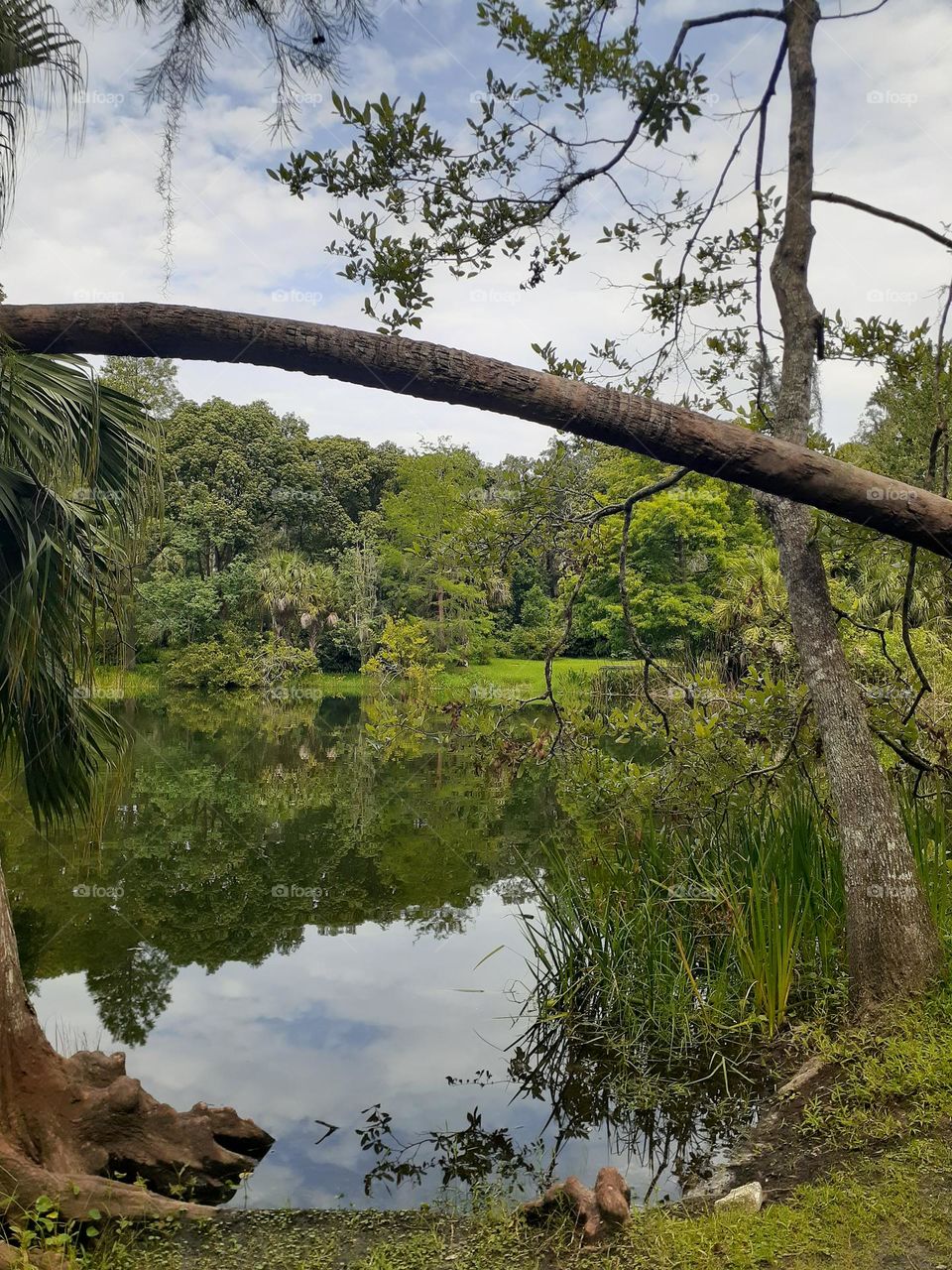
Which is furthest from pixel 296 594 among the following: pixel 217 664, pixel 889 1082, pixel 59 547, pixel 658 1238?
pixel 658 1238

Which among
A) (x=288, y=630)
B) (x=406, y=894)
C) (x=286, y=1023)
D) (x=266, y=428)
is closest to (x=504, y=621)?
(x=288, y=630)

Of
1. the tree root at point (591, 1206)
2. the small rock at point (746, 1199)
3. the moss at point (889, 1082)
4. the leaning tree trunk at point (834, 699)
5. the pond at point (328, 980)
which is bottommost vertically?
the pond at point (328, 980)

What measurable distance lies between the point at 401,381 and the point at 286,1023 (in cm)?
510

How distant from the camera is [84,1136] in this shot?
361cm

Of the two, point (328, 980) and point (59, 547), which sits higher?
point (59, 547)

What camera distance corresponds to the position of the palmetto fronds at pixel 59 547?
4410 millimetres

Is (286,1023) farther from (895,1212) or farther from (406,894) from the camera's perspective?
(895,1212)

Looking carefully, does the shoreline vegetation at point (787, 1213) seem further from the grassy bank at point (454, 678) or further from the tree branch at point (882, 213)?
the grassy bank at point (454, 678)

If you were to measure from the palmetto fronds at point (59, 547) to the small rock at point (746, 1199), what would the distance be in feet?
12.0

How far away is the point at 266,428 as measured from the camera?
35.4 m

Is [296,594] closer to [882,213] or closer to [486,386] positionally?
[882,213]

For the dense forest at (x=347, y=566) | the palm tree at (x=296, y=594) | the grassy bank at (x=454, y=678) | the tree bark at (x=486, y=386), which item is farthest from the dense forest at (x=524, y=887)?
the palm tree at (x=296, y=594)

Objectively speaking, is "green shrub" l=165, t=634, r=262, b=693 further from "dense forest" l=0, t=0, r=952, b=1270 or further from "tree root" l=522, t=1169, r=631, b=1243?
"tree root" l=522, t=1169, r=631, b=1243

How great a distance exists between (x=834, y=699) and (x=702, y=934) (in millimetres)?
1697
